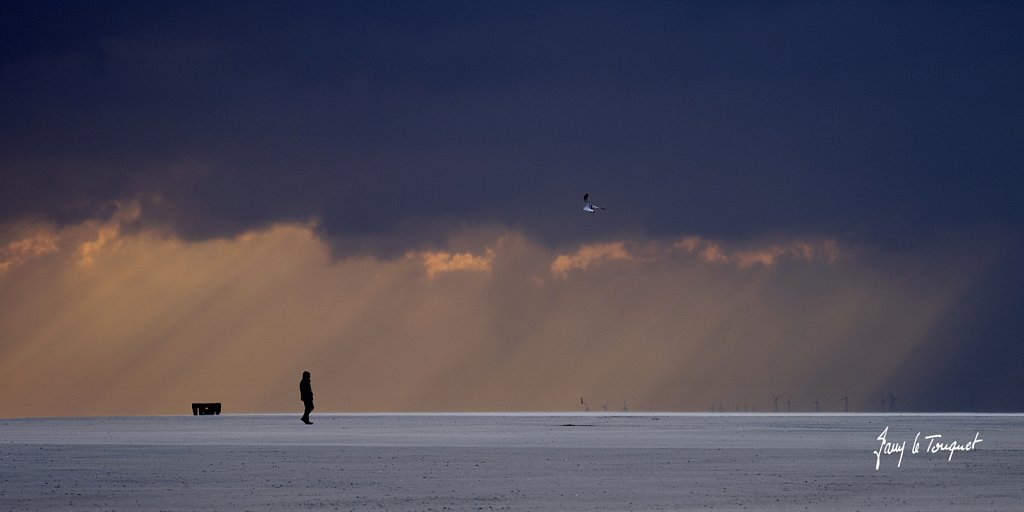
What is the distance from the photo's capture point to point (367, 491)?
1066 inches

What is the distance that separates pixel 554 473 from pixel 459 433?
79.4 ft

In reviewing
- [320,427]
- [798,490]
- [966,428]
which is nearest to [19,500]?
[798,490]

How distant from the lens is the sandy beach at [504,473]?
25188 mm

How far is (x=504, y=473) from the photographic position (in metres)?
31.4

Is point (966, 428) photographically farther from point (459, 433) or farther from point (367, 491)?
point (367, 491)

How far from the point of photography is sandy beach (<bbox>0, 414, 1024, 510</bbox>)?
2519 cm
